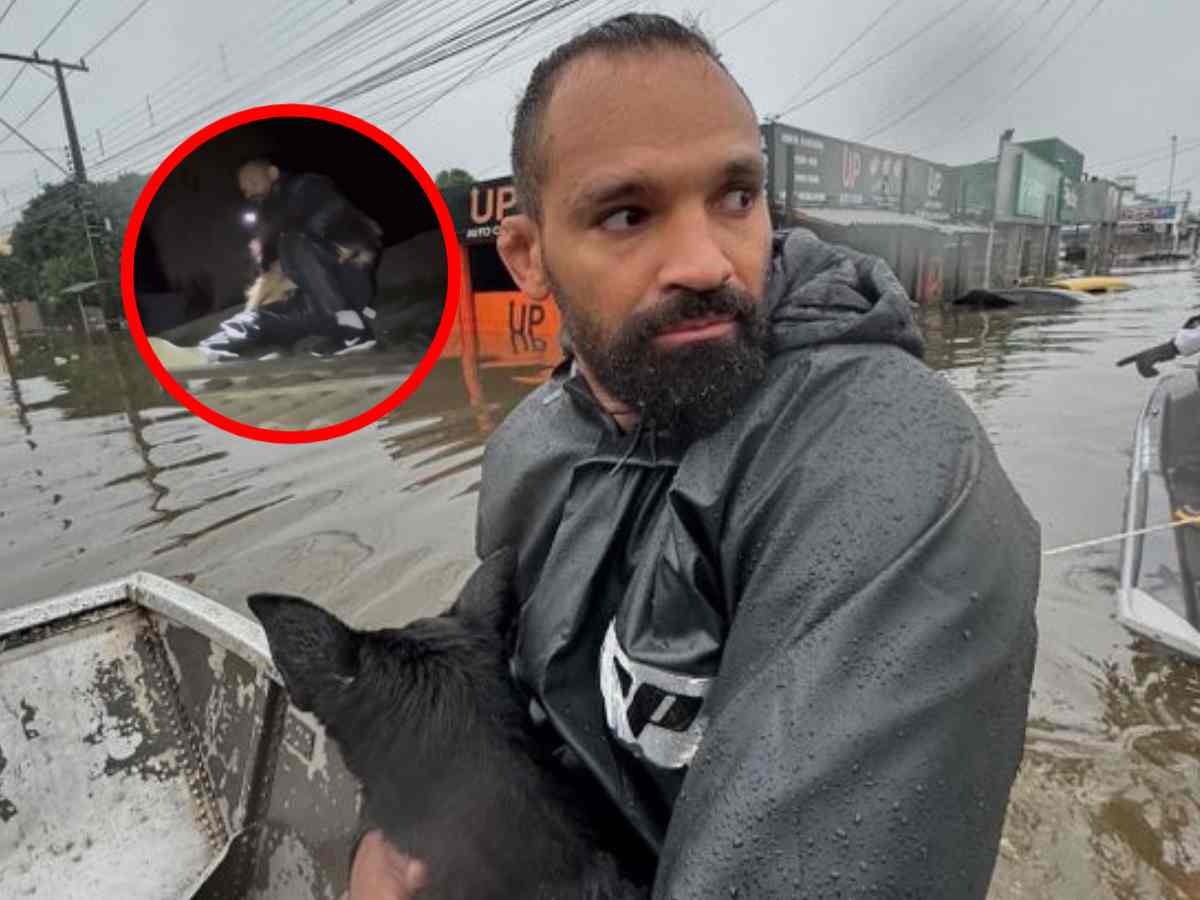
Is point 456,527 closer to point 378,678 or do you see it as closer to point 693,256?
point 378,678

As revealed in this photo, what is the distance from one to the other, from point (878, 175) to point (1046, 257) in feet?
80.2

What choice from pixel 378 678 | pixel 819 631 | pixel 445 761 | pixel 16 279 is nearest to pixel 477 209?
pixel 378 678

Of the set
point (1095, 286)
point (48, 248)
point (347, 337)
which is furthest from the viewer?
point (48, 248)

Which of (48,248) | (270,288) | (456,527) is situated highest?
(48,248)

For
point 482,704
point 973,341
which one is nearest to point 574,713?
point 482,704

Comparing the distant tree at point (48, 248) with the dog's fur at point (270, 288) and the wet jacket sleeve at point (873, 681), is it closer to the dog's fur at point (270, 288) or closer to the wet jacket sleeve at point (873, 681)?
the dog's fur at point (270, 288)

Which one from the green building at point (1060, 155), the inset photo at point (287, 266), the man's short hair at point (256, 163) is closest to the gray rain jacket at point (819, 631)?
the inset photo at point (287, 266)

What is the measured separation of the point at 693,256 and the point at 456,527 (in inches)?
245

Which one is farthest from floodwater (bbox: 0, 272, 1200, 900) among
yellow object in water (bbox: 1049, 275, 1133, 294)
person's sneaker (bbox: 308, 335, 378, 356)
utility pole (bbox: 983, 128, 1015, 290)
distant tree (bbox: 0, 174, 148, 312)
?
distant tree (bbox: 0, 174, 148, 312)

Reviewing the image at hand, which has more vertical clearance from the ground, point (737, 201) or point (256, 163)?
point (256, 163)

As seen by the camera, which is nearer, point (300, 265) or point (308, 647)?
point (308, 647)

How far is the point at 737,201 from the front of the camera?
4.43ft

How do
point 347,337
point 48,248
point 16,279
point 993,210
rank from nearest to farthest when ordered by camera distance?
1. point 347,337
2. point 993,210
3. point 48,248
4. point 16,279

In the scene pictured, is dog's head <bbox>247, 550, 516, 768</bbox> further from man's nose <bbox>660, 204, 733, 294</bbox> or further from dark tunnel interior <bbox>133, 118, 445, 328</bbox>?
man's nose <bbox>660, 204, 733, 294</bbox>
